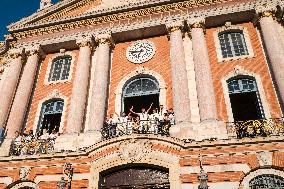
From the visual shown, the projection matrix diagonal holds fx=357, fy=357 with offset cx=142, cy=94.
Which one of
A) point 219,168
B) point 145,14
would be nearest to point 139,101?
point 145,14

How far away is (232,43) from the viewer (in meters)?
19.8

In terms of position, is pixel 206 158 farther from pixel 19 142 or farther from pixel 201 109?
pixel 19 142

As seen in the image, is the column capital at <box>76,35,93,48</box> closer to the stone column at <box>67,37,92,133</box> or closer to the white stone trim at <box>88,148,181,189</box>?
the stone column at <box>67,37,92,133</box>

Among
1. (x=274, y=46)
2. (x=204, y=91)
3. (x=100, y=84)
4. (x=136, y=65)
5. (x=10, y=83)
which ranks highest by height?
(x=136, y=65)

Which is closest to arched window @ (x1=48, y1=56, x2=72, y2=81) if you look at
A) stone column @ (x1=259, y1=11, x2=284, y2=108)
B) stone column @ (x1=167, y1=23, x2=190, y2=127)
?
stone column @ (x1=167, y1=23, x2=190, y2=127)

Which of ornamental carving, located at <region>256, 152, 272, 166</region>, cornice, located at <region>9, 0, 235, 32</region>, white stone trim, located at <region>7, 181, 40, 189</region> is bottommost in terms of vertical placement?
white stone trim, located at <region>7, 181, 40, 189</region>

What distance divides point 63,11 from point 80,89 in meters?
6.45

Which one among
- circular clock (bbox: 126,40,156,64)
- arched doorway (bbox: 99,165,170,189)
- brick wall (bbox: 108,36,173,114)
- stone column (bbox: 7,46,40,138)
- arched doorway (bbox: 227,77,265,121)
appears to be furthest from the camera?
circular clock (bbox: 126,40,156,64)

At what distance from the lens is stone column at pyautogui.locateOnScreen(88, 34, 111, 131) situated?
1747cm

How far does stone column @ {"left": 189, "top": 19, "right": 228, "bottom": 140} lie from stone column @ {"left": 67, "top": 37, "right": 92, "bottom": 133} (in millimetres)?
5865

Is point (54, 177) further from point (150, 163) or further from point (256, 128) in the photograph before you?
point (256, 128)

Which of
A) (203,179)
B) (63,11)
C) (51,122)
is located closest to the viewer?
(203,179)

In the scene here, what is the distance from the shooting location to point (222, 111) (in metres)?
17.1

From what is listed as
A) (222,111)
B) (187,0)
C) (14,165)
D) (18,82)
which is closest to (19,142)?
(14,165)
